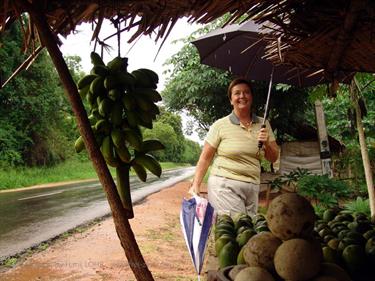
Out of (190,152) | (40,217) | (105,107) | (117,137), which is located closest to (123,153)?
(117,137)

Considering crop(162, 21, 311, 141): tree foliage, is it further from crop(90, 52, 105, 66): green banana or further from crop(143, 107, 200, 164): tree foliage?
crop(90, 52, 105, 66): green banana

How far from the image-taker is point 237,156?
3.20 metres

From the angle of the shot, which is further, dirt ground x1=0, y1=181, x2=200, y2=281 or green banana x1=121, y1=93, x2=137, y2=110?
dirt ground x1=0, y1=181, x2=200, y2=281

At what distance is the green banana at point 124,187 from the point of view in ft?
3.76

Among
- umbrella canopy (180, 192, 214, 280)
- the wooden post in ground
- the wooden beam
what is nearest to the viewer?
the wooden beam

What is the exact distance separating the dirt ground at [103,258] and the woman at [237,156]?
5.75 ft

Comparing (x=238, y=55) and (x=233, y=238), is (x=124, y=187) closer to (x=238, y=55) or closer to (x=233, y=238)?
(x=233, y=238)

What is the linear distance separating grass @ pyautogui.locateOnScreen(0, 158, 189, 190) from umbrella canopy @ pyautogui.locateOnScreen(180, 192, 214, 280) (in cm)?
1514

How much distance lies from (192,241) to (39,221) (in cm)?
736

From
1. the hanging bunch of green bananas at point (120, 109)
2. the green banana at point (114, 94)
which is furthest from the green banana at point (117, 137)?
the green banana at point (114, 94)

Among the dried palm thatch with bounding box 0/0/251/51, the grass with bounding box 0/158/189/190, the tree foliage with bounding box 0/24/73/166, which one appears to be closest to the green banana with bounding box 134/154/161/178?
the dried palm thatch with bounding box 0/0/251/51

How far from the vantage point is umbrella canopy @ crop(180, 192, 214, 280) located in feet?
6.90

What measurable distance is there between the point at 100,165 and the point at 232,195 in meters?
2.25

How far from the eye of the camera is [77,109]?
1.01 m
